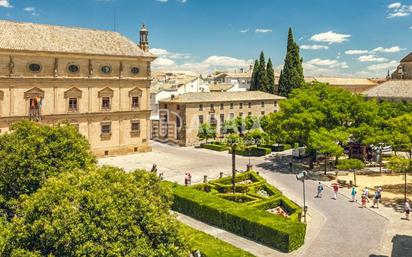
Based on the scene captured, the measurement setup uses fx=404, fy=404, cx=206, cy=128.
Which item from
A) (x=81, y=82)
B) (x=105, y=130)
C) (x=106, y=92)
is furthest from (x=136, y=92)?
(x=81, y=82)

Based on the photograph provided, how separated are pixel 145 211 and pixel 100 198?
5.18 ft

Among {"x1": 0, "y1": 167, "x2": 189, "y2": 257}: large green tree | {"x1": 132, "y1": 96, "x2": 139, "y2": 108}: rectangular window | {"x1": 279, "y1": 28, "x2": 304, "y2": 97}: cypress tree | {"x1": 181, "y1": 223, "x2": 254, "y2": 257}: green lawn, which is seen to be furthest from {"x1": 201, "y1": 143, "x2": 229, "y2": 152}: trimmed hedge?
{"x1": 0, "y1": 167, "x2": 189, "y2": 257}: large green tree

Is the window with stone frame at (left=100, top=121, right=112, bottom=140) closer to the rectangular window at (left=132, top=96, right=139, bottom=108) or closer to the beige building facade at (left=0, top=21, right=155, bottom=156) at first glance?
the beige building facade at (left=0, top=21, right=155, bottom=156)

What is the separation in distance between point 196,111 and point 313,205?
32.3 meters

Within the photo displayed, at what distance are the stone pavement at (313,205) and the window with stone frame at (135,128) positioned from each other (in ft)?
9.11

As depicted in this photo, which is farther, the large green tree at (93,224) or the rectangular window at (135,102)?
Answer: the rectangular window at (135,102)

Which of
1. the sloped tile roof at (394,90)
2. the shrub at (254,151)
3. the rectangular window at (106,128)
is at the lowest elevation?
the shrub at (254,151)

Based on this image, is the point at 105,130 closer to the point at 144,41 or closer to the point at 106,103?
the point at 106,103

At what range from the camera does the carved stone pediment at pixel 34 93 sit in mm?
42438

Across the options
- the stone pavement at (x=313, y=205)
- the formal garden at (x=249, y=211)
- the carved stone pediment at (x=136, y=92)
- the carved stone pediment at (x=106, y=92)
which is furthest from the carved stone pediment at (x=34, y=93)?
the formal garden at (x=249, y=211)

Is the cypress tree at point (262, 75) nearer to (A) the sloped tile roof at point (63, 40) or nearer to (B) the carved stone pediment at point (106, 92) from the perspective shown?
(A) the sloped tile roof at point (63, 40)

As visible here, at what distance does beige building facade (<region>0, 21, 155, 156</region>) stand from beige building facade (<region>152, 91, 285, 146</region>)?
8.68 metres

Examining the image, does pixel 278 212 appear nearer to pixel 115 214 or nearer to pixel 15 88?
pixel 115 214

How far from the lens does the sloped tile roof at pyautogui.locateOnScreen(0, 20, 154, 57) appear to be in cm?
4188
